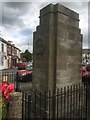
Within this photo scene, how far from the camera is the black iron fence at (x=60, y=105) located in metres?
4.67

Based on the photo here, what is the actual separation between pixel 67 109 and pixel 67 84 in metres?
0.93

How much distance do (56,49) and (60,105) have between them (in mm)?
2064

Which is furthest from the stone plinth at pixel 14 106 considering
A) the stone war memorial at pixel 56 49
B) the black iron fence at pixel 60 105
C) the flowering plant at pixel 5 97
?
the stone war memorial at pixel 56 49

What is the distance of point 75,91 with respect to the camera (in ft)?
17.6

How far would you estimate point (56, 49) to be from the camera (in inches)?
197

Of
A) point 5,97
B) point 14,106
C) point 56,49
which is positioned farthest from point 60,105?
point 5,97

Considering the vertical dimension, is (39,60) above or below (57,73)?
above

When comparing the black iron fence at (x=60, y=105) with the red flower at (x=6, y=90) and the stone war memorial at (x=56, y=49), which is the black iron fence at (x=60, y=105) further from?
the red flower at (x=6, y=90)

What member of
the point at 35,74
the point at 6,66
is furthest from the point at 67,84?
the point at 6,66

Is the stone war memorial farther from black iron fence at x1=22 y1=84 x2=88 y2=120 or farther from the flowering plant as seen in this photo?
the flowering plant

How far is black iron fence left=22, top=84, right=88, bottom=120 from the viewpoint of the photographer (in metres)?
4.67

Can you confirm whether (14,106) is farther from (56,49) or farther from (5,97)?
(56,49)

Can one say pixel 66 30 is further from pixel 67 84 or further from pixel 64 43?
pixel 67 84

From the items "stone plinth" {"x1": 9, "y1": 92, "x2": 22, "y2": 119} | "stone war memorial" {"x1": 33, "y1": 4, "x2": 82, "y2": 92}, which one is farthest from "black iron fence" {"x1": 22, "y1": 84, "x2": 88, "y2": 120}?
"stone plinth" {"x1": 9, "y1": 92, "x2": 22, "y2": 119}
